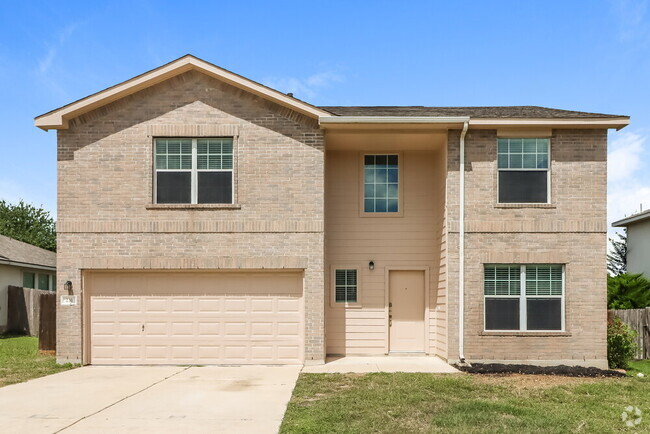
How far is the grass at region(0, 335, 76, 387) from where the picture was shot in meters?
12.6

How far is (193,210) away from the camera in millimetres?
13961

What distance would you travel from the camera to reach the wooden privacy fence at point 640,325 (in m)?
16.2

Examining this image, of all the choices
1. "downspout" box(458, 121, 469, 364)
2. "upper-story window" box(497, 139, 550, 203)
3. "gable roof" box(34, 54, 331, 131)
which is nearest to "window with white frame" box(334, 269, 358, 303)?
"downspout" box(458, 121, 469, 364)

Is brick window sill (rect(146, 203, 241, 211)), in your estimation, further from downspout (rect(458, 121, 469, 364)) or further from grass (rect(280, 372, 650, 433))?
downspout (rect(458, 121, 469, 364))

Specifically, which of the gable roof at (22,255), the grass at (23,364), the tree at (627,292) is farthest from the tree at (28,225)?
the tree at (627,292)

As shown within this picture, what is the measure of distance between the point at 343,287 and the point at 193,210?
414cm

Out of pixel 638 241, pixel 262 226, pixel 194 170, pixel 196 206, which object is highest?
pixel 194 170

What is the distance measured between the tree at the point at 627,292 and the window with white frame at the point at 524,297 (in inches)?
282

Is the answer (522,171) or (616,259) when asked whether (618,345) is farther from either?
(616,259)

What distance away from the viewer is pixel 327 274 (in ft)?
50.2

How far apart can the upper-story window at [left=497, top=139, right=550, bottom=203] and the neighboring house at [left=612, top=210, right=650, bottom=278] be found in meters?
11.4

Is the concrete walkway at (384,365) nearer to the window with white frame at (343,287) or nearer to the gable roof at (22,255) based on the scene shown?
the window with white frame at (343,287)

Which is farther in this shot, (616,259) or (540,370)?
(616,259)

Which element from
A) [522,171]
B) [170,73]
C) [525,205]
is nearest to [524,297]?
[525,205]
